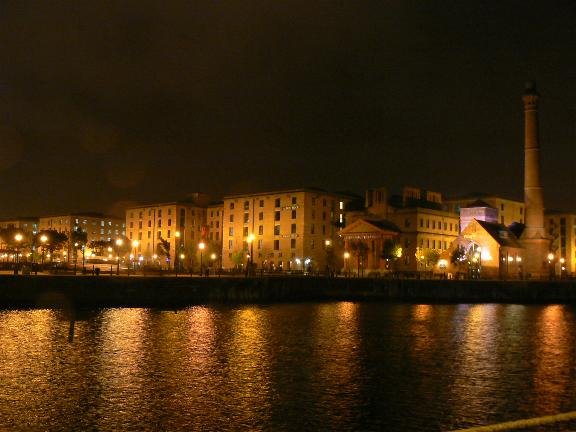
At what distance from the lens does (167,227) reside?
159875 millimetres

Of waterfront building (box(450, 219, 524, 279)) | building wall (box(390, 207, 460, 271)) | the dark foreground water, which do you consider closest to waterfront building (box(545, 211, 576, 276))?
building wall (box(390, 207, 460, 271))

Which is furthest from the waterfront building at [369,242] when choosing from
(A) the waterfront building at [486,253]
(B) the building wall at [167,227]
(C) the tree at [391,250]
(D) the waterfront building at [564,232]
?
(D) the waterfront building at [564,232]

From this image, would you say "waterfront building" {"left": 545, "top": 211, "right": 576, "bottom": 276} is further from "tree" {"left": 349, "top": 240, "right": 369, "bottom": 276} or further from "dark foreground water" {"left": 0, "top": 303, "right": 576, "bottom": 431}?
"dark foreground water" {"left": 0, "top": 303, "right": 576, "bottom": 431}

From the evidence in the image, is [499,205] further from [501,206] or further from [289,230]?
[289,230]

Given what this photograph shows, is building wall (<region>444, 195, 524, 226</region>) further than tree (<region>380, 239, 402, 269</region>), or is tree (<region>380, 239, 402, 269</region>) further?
building wall (<region>444, 195, 524, 226</region>)

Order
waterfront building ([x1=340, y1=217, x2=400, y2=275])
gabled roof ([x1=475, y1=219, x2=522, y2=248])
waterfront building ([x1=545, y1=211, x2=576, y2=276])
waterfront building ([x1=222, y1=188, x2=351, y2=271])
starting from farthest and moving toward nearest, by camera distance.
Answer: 1. waterfront building ([x1=545, y1=211, x2=576, y2=276])
2. waterfront building ([x1=222, y1=188, x2=351, y2=271])
3. waterfront building ([x1=340, y1=217, x2=400, y2=275])
4. gabled roof ([x1=475, y1=219, x2=522, y2=248])

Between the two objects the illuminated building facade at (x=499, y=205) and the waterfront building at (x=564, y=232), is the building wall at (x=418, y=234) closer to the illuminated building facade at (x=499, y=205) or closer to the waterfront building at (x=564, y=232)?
the illuminated building facade at (x=499, y=205)

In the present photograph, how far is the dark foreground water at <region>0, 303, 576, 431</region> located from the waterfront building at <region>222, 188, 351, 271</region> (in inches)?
3149

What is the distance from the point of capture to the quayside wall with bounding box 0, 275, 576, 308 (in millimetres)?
62844

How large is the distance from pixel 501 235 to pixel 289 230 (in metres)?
43.6

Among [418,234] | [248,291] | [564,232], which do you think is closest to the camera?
[248,291]

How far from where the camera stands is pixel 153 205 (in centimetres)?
16512

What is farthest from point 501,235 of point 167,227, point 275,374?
point 275,374

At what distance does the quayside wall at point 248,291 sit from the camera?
62.8 m
